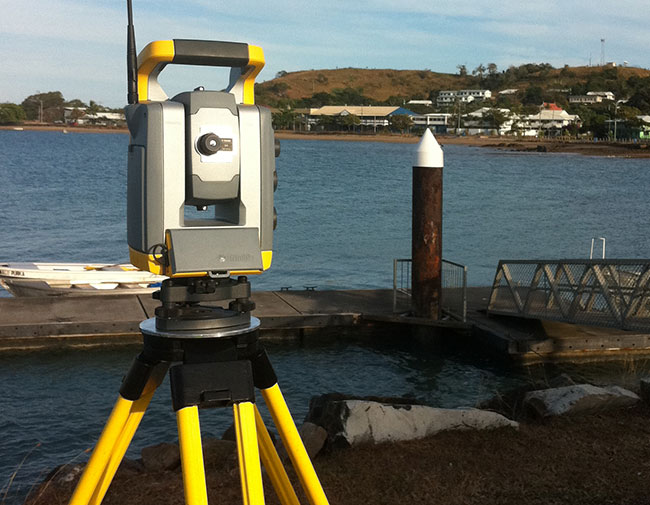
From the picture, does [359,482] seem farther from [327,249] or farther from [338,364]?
[327,249]

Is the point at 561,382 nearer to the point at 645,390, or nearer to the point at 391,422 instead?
the point at 645,390

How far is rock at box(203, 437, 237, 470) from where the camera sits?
23.3 ft

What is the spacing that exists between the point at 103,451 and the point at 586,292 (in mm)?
11159

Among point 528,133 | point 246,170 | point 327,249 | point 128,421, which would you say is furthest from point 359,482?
point 528,133

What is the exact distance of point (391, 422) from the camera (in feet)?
23.8

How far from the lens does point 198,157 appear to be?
3.23m

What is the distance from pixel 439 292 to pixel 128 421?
11924mm

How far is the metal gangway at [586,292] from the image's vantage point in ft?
41.4

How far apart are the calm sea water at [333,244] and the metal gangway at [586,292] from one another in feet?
3.13

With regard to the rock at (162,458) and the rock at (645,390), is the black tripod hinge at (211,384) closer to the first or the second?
the rock at (162,458)

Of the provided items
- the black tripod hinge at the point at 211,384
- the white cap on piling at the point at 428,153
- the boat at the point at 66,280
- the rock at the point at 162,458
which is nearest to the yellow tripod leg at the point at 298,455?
the black tripod hinge at the point at 211,384

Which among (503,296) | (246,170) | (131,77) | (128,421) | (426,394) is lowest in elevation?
(426,394)

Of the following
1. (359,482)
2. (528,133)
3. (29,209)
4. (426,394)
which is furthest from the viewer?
(528,133)

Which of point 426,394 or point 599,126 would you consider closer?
point 426,394
